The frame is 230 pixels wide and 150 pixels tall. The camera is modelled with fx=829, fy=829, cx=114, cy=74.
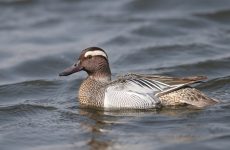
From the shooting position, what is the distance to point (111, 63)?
1638 cm

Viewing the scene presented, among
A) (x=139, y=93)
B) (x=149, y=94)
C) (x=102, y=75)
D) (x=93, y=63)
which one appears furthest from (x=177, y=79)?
(x=93, y=63)

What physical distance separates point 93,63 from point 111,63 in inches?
135

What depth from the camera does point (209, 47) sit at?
672 inches

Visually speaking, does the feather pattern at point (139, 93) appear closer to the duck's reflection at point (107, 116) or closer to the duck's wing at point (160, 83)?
the duck's wing at point (160, 83)

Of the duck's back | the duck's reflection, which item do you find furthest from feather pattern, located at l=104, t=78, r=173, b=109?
the duck's back

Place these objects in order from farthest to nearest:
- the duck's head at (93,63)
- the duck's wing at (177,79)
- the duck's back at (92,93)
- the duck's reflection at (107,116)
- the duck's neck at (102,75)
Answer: the duck's neck at (102,75) < the duck's head at (93,63) < the duck's back at (92,93) < the duck's wing at (177,79) < the duck's reflection at (107,116)

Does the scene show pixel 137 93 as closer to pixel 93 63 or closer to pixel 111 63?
pixel 93 63

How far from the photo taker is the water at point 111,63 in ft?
36.5

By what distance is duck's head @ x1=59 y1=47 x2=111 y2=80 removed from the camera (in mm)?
12883

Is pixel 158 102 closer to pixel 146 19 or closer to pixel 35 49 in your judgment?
pixel 35 49

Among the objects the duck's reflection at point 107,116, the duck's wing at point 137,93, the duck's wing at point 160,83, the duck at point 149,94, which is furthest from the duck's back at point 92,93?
the duck's wing at point 160,83

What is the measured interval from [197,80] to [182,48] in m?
4.91

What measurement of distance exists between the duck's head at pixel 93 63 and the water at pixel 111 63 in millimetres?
597

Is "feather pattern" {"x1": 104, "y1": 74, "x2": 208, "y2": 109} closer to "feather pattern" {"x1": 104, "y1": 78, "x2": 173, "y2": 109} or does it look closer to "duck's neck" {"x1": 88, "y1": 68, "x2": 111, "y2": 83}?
"feather pattern" {"x1": 104, "y1": 78, "x2": 173, "y2": 109}
